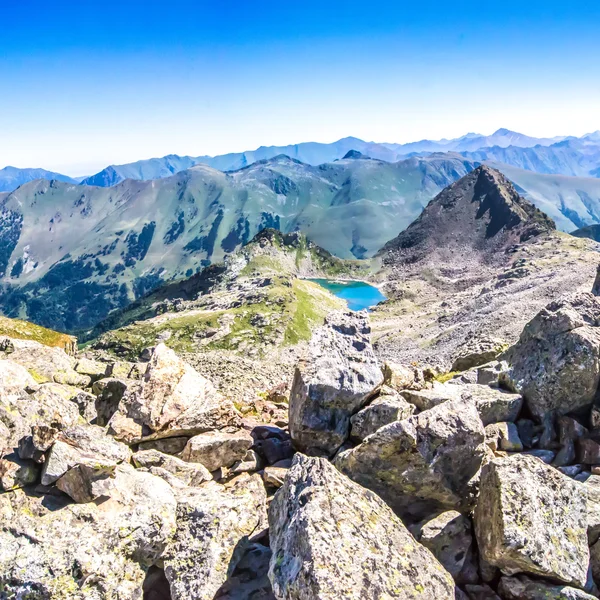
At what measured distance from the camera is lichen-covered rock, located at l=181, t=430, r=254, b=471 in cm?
1662

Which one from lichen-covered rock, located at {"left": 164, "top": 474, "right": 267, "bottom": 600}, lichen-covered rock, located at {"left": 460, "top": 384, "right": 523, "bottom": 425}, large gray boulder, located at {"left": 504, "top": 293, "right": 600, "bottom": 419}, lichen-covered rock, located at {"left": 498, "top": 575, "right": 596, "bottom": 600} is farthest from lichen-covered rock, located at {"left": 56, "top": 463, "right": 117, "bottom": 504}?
large gray boulder, located at {"left": 504, "top": 293, "right": 600, "bottom": 419}

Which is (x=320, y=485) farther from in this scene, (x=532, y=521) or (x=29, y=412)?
(x=29, y=412)

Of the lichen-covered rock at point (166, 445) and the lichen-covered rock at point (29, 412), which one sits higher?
the lichen-covered rock at point (29, 412)

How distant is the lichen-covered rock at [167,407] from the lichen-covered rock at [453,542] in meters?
9.71

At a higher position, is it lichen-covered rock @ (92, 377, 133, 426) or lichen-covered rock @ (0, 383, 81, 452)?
lichen-covered rock @ (0, 383, 81, 452)

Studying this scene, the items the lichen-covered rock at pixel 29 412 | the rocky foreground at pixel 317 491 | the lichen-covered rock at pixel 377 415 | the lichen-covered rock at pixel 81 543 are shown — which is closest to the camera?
the lichen-covered rock at pixel 81 543

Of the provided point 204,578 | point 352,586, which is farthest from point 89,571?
point 352,586

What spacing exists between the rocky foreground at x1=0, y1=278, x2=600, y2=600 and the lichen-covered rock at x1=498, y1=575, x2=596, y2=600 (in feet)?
0.13

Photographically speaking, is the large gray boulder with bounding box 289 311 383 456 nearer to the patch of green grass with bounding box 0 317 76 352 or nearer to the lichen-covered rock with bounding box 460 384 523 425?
the lichen-covered rock with bounding box 460 384 523 425

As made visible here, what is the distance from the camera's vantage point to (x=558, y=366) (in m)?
18.2

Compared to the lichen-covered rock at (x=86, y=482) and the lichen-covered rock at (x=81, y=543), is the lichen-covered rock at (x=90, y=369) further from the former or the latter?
the lichen-covered rock at (x=81, y=543)

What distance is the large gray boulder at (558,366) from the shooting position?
17734mm

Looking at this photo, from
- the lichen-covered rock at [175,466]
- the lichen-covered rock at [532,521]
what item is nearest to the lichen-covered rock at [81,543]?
the lichen-covered rock at [175,466]

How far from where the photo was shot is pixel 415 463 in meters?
13.5
